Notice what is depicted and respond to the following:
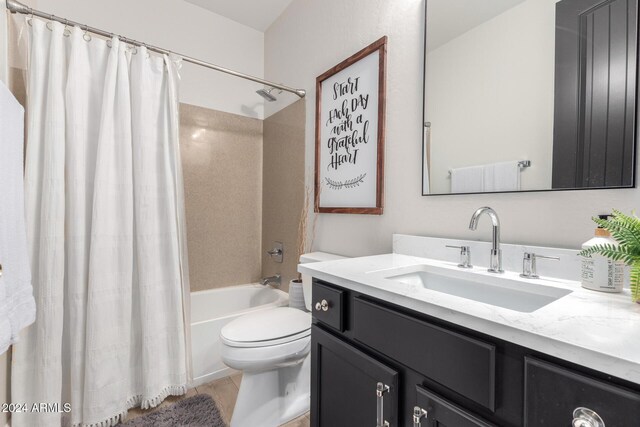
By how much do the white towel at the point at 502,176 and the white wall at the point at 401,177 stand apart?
0.10 ft

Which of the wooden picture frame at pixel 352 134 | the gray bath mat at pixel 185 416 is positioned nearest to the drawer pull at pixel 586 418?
the wooden picture frame at pixel 352 134

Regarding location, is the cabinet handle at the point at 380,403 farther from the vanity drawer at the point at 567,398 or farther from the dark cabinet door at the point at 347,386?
the vanity drawer at the point at 567,398

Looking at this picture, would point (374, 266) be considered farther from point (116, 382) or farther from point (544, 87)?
Result: point (116, 382)

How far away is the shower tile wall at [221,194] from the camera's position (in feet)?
7.20

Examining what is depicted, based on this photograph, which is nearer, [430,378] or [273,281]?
[430,378]

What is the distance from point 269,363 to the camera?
4.15ft

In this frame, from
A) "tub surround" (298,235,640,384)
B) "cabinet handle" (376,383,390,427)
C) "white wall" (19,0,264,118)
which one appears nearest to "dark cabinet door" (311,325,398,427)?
"cabinet handle" (376,383,390,427)

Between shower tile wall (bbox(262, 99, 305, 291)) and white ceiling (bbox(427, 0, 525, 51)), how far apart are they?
1.00 metres

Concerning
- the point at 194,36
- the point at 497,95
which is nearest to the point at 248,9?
the point at 194,36

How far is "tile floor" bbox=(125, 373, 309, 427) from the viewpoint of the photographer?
144cm

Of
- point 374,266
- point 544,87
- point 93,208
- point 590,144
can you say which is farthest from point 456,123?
point 93,208

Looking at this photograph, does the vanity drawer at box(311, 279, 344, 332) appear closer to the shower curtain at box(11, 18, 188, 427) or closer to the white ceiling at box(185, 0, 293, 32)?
the shower curtain at box(11, 18, 188, 427)

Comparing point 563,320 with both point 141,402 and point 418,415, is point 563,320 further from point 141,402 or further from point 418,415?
point 141,402

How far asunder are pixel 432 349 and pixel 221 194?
2.08 m
